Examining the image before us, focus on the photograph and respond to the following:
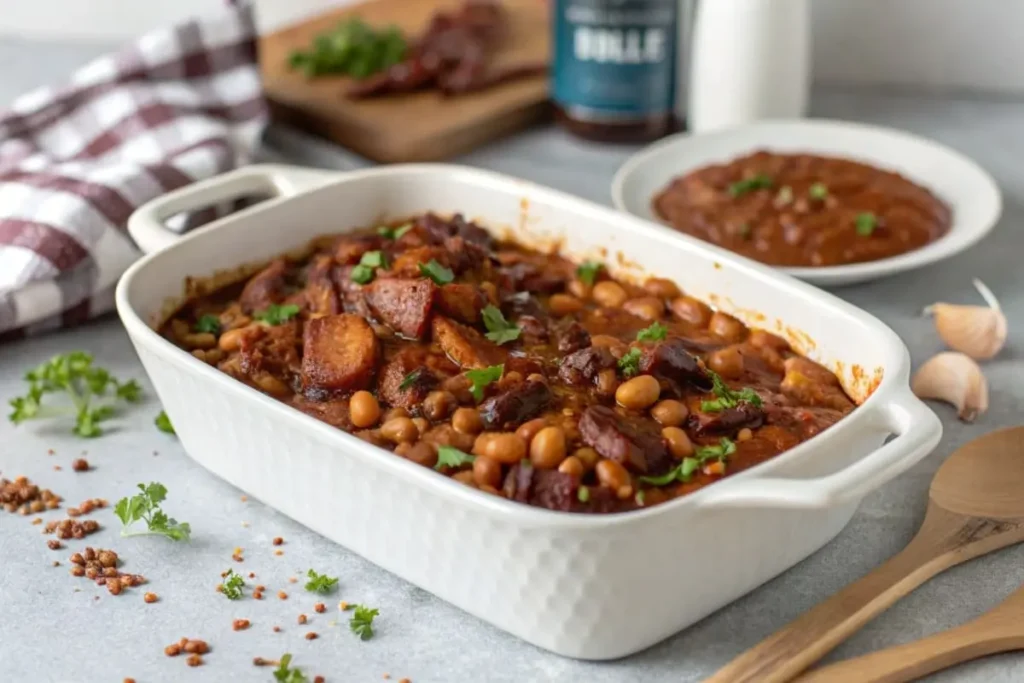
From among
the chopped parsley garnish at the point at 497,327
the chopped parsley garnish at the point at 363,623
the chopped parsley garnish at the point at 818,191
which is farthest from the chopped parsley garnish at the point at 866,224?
the chopped parsley garnish at the point at 363,623

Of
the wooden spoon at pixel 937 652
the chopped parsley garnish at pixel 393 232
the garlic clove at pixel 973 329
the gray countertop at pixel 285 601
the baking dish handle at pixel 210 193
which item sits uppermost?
the baking dish handle at pixel 210 193

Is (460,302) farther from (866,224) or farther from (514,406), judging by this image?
(866,224)

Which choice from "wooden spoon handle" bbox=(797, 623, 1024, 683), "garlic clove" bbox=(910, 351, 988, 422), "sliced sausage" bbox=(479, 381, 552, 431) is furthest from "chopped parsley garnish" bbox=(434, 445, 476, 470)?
"garlic clove" bbox=(910, 351, 988, 422)

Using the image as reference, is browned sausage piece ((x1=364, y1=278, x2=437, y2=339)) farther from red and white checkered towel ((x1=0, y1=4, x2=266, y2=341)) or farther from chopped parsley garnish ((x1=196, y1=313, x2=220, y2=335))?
red and white checkered towel ((x1=0, y1=4, x2=266, y2=341))

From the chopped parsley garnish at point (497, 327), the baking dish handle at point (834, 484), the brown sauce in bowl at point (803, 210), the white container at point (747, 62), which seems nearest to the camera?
the baking dish handle at point (834, 484)

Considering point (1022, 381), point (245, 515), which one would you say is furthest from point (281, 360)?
point (1022, 381)

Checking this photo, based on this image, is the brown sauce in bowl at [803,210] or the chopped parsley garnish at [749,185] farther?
the chopped parsley garnish at [749,185]

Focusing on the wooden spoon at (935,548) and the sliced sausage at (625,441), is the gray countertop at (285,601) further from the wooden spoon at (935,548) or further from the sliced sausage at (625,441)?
the sliced sausage at (625,441)

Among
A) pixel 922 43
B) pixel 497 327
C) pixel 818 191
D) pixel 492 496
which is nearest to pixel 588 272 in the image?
pixel 497 327
